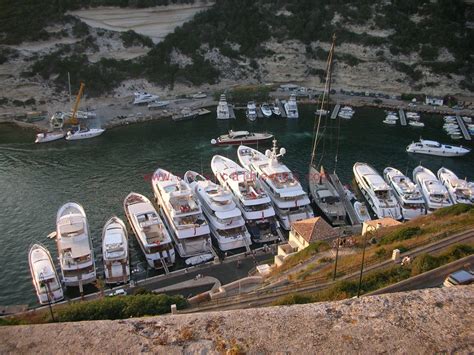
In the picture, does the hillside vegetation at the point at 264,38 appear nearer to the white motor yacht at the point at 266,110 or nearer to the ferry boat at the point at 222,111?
the white motor yacht at the point at 266,110

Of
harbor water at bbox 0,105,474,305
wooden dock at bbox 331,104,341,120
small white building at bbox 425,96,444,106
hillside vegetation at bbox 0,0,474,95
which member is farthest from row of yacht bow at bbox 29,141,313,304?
small white building at bbox 425,96,444,106

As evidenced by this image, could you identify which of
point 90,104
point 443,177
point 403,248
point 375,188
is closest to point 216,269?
point 403,248

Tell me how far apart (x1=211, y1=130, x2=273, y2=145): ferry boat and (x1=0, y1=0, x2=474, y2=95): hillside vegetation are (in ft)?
66.5

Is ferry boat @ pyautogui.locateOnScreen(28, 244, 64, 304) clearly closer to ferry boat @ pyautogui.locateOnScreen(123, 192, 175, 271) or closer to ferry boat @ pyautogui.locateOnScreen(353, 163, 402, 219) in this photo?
ferry boat @ pyautogui.locateOnScreen(123, 192, 175, 271)

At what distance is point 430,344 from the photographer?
7652 millimetres

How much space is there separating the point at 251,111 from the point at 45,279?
41781 millimetres

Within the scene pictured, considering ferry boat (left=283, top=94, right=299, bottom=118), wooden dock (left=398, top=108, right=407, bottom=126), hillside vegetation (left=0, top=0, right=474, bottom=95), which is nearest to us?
wooden dock (left=398, top=108, right=407, bottom=126)

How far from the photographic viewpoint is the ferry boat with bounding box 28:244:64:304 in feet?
98.2

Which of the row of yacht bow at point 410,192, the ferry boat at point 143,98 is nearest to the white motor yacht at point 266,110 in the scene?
the ferry boat at point 143,98

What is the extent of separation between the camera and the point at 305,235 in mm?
30594

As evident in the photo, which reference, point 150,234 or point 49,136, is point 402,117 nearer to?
point 150,234

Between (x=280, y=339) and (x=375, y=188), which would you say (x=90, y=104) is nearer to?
(x=375, y=188)

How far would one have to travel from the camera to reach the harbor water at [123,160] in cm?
3784

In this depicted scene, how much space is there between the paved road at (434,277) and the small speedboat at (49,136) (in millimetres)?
49376
